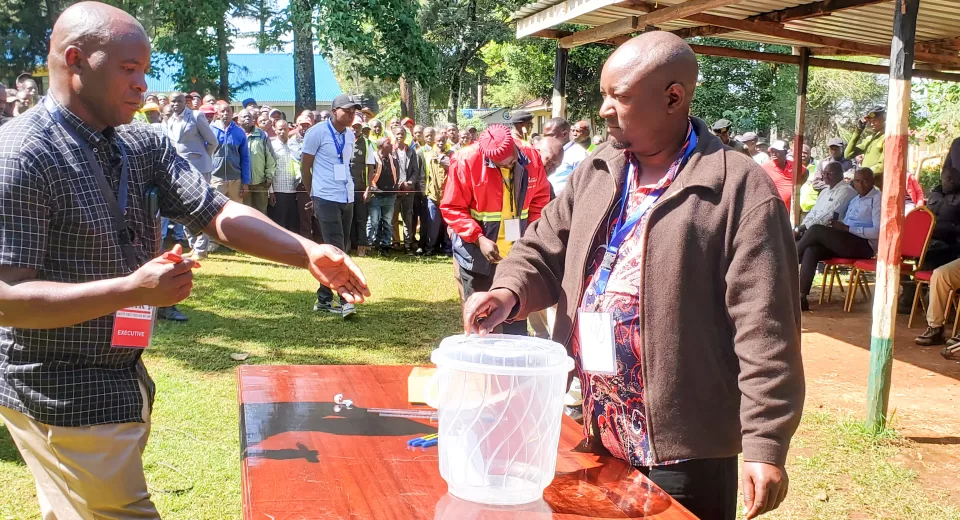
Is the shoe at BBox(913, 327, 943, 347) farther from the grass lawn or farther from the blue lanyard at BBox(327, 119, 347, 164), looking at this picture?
the blue lanyard at BBox(327, 119, 347, 164)

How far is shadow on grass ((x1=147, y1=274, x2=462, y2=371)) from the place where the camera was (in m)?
6.75

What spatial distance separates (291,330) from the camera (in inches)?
301

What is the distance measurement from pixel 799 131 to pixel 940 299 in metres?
3.88

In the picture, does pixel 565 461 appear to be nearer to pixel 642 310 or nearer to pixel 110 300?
pixel 642 310

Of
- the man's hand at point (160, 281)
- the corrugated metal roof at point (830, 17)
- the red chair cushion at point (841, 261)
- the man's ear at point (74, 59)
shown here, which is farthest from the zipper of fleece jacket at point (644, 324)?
the red chair cushion at point (841, 261)

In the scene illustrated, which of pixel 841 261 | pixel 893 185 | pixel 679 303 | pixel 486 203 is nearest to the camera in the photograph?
pixel 679 303

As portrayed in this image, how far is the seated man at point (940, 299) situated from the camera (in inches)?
309

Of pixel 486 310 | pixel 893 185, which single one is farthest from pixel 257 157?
pixel 486 310

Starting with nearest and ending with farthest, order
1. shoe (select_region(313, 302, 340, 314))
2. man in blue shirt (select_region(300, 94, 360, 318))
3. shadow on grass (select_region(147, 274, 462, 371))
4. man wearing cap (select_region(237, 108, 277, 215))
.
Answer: shadow on grass (select_region(147, 274, 462, 371))
man in blue shirt (select_region(300, 94, 360, 318))
shoe (select_region(313, 302, 340, 314))
man wearing cap (select_region(237, 108, 277, 215))

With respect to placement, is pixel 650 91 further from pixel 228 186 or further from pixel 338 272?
pixel 228 186

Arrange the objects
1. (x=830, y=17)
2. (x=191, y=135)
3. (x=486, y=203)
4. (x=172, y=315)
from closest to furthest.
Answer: (x=486, y=203) < (x=172, y=315) < (x=830, y=17) < (x=191, y=135)

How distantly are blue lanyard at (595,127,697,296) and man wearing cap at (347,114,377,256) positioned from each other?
9786 millimetres

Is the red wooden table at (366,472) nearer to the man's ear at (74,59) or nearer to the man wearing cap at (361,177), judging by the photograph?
the man's ear at (74,59)

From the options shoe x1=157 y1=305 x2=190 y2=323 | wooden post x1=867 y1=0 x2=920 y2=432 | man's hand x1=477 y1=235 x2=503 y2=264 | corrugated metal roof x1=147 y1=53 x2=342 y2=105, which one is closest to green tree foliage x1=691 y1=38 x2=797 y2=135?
shoe x1=157 y1=305 x2=190 y2=323
